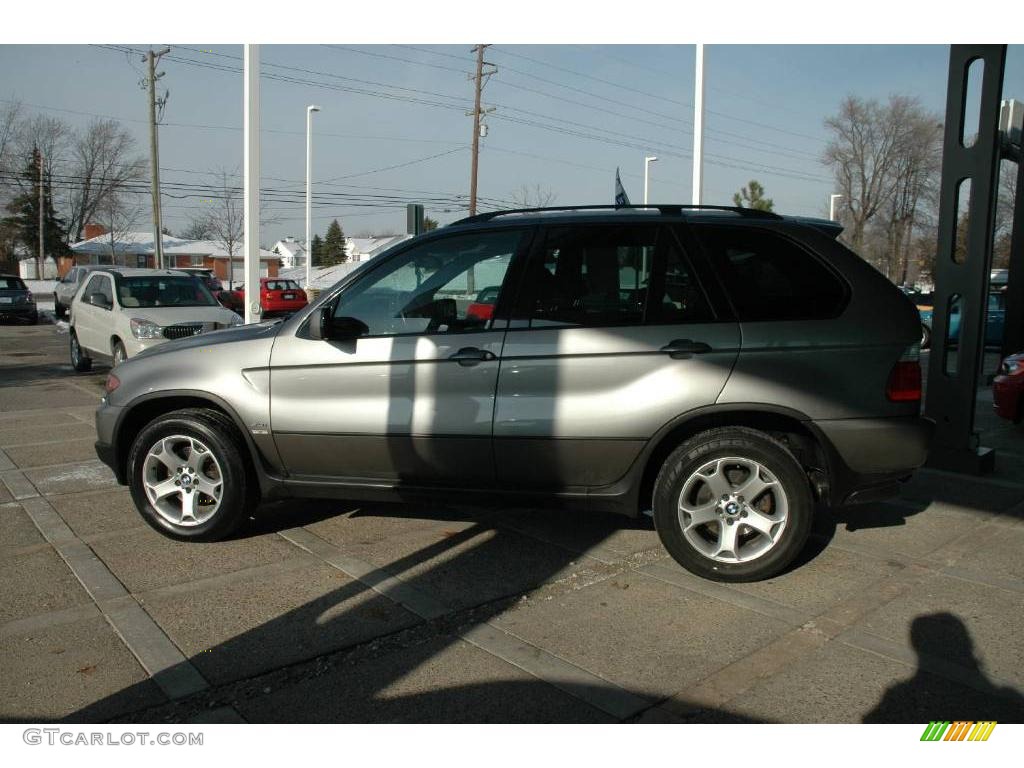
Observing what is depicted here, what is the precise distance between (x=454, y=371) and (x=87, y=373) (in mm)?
11565

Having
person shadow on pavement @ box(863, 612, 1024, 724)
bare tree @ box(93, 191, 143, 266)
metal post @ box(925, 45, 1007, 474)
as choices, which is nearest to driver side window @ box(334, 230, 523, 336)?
person shadow on pavement @ box(863, 612, 1024, 724)

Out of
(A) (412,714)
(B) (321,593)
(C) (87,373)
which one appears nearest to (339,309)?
(B) (321,593)

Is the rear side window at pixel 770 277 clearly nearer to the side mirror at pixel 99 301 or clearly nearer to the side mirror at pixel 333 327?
the side mirror at pixel 333 327

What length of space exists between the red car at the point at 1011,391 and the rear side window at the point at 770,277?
212 inches

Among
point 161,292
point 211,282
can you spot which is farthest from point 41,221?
point 161,292

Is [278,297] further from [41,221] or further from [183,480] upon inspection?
[41,221]

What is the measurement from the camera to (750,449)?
13.8 feet

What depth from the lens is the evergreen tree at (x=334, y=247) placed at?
103 meters

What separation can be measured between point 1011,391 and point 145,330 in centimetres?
1022

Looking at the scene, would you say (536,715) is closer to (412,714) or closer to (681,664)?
(412,714)

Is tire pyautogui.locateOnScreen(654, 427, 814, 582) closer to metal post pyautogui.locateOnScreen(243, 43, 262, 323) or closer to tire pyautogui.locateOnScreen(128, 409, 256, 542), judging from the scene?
tire pyautogui.locateOnScreen(128, 409, 256, 542)

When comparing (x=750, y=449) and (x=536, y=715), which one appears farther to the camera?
(x=750, y=449)

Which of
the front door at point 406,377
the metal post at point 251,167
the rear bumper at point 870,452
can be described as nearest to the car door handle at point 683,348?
the rear bumper at point 870,452

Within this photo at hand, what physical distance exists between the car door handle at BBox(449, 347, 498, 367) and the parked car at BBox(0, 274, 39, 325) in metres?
26.3
